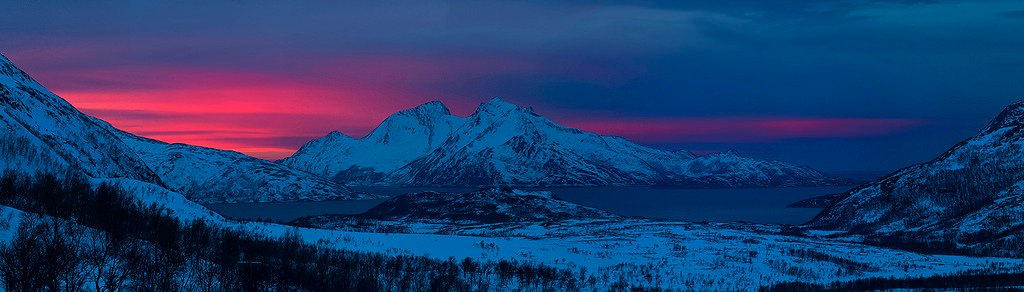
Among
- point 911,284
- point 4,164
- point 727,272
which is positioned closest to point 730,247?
point 727,272

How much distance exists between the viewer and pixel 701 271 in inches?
4129

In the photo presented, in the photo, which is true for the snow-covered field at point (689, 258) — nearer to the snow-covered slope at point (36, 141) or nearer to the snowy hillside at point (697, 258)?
the snowy hillside at point (697, 258)

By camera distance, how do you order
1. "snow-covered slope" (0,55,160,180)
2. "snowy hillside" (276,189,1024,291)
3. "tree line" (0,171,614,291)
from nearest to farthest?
"tree line" (0,171,614,291)
"snowy hillside" (276,189,1024,291)
"snow-covered slope" (0,55,160,180)

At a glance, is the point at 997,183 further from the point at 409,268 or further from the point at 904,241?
the point at 409,268

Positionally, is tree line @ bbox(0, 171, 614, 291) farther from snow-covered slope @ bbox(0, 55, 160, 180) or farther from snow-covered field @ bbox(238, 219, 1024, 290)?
snow-covered slope @ bbox(0, 55, 160, 180)

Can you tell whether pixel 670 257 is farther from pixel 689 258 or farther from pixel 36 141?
pixel 36 141

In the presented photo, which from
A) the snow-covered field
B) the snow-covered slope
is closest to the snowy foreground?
the snow-covered field

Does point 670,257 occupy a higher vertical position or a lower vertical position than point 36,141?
lower

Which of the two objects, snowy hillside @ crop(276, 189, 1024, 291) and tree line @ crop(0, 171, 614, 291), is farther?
snowy hillside @ crop(276, 189, 1024, 291)

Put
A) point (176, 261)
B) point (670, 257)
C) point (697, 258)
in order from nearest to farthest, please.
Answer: point (176, 261) → point (697, 258) → point (670, 257)

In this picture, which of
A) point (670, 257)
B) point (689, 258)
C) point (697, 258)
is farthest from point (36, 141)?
point (697, 258)

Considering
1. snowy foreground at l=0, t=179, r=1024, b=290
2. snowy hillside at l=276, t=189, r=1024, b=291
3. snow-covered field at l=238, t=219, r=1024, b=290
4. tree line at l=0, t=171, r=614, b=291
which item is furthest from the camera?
snowy foreground at l=0, t=179, r=1024, b=290

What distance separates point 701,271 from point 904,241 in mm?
77665

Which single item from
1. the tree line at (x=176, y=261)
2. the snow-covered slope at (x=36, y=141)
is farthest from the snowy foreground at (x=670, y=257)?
the snow-covered slope at (x=36, y=141)
